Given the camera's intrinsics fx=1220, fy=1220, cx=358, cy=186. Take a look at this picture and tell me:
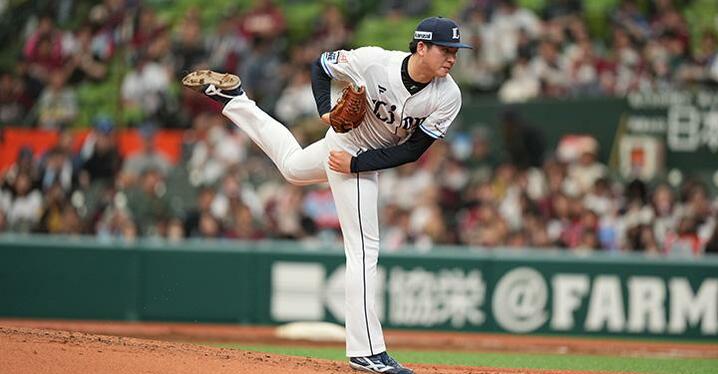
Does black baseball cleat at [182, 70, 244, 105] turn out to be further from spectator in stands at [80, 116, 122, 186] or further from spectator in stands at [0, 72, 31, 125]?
spectator in stands at [0, 72, 31, 125]

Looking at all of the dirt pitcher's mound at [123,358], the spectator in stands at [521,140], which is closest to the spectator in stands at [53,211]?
the spectator in stands at [521,140]

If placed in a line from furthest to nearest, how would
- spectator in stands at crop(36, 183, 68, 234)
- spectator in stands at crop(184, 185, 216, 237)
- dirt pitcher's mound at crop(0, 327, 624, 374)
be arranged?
spectator in stands at crop(36, 183, 68, 234) → spectator in stands at crop(184, 185, 216, 237) → dirt pitcher's mound at crop(0, 327, 624, 374)

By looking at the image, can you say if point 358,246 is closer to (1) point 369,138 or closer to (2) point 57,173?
(1) point 369,138

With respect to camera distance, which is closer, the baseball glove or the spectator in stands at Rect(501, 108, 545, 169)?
the baseball glove

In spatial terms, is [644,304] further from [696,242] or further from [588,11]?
[588,11]

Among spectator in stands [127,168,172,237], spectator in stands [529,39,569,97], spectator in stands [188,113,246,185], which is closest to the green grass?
spectator in stands [127,168,172,237]

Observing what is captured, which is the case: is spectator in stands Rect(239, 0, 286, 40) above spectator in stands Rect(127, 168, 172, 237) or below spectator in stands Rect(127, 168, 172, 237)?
above

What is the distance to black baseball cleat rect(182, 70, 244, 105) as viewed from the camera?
7.87 m

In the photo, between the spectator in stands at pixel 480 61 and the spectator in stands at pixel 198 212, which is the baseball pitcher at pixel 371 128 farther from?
the spectator in stands at pixel 480 61

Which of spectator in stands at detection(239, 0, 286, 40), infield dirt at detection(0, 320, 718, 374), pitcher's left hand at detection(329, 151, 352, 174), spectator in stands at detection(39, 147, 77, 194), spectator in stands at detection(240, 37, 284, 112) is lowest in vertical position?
infield dirt at detection(0, 320, 718, 374)

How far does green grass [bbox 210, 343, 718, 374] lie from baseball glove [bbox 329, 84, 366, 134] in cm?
301

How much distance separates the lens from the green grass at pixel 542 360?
9.52 m

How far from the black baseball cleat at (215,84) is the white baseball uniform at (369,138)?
2.49 feet

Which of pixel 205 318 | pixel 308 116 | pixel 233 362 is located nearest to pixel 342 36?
pixel 308 116
